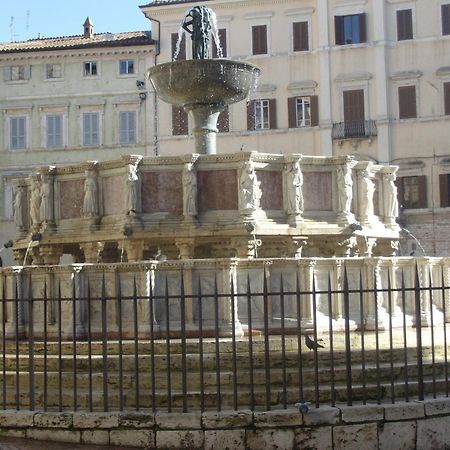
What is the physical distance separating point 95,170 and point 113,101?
2868 centimetres

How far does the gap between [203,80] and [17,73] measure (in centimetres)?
3001

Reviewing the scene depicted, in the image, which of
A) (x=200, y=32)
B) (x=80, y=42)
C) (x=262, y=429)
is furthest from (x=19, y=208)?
(x=80, y=42)

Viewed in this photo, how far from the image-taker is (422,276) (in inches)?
544

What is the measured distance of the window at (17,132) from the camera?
4325 centimetres

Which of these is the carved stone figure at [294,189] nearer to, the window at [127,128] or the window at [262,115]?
the window at [262,115]

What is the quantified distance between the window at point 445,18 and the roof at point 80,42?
43.8 ft

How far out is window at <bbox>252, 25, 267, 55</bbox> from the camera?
40531 millimetres

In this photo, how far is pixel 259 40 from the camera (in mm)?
40625

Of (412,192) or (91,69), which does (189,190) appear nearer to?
(412,192)

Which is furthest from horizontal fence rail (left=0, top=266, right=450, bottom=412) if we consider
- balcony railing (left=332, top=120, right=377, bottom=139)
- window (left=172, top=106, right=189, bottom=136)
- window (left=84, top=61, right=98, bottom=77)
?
window (left=84, top=61, right=98, bottom=77)

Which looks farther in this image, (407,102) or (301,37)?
(301,37)

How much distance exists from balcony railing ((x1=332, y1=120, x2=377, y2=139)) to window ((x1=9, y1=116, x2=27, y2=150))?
15.3 metres

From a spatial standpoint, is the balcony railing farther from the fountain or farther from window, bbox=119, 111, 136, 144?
the fountain

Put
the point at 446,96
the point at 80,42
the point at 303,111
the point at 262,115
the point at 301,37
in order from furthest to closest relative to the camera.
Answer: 1. the point at 80,42
2. the point at 262,115
3. the point at 301,37
4. the point at 303,111
5. the point at 446,96
